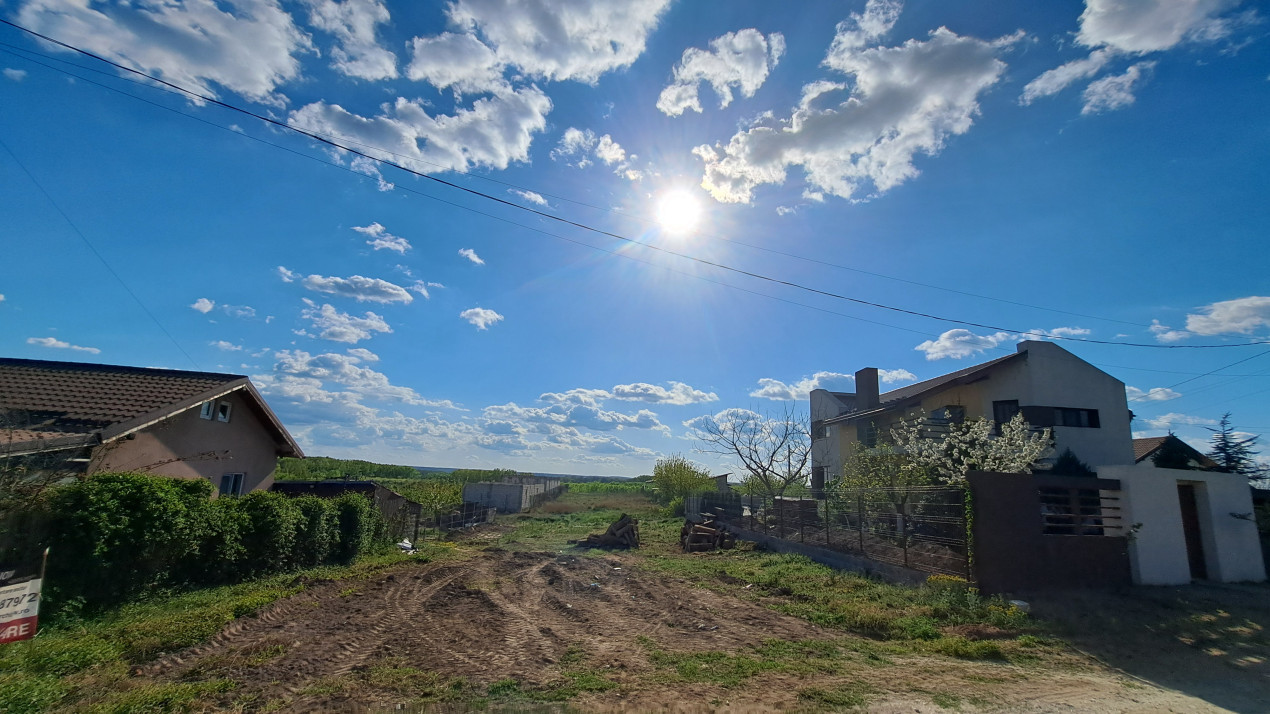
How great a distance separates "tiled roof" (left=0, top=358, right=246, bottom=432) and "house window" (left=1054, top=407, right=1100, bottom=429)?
28921 mm

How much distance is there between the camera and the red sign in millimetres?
4930

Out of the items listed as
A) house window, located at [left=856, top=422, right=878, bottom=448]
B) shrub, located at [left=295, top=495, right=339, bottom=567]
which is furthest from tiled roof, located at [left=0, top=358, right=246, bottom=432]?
house window, located at [left=856, top=422, right=878, bottom=448]

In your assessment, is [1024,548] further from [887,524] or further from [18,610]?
[18,610]

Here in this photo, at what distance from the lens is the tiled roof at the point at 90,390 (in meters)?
12.1

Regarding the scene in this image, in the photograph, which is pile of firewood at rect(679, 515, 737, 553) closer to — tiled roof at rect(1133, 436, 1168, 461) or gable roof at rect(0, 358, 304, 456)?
gable roof at rect(0, 358, 304, 456)

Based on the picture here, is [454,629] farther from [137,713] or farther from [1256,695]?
[1256,695]

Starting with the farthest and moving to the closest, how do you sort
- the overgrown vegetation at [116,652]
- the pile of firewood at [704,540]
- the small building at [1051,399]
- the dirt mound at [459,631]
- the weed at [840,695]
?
1. the small building at [1051,399]
2. the pile of firewood at [704,540]
3. the dirt mound at [459,631]
4. the weed at [840,695]
5. the overgrown vegetation at [116,652]

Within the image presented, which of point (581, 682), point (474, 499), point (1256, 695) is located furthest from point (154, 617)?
point (474, 499)

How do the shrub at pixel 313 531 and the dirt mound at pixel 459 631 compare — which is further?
the shrub at pixel 313 531

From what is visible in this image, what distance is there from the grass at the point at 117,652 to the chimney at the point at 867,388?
28.2 metres

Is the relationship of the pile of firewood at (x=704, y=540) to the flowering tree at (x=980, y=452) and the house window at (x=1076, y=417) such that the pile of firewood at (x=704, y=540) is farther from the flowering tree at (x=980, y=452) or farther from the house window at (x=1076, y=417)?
the house window at (x=1076, y=417)

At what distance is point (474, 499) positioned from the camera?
1734 inches

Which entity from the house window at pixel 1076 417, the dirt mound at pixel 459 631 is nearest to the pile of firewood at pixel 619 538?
the dirt mound at pixel 459 631

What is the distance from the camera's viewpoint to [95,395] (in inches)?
524
